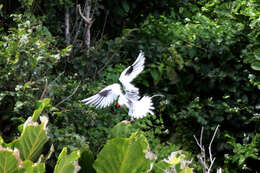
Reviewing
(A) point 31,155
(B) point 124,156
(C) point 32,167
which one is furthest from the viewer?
(A) point 31,155

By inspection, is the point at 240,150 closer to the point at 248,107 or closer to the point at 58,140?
the point at 248,107

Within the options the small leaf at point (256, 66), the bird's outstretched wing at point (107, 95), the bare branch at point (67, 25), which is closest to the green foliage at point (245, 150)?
the small leaf at point (256, 66)

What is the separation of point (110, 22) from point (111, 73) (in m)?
1.22

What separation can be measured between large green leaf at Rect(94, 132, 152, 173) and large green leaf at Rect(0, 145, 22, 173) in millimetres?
442

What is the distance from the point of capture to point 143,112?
102 inches

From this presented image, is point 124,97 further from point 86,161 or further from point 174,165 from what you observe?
point 174,165

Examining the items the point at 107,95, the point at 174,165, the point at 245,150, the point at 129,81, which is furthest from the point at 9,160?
the point at 245,150

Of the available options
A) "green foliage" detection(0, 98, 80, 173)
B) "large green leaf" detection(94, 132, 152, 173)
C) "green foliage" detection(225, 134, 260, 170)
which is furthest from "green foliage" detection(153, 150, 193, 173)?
"green foliage" detection(225, 134, 260, 170)

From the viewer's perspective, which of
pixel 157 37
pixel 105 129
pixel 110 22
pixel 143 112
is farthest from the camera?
pixel 110 22

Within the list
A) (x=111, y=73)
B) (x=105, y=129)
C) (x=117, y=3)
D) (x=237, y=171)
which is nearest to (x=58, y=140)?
(x=105, y=129)

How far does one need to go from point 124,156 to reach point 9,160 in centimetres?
60

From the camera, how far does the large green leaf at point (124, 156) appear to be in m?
1.97

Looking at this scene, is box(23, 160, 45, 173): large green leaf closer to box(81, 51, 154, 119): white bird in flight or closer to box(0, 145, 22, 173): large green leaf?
box(0, 145, 22, 173): large green leaf

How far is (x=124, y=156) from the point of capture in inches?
79.4
